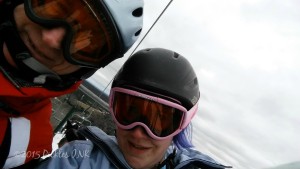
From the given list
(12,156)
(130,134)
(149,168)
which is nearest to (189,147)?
(149,168)

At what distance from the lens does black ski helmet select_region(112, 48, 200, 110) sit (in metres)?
2.18

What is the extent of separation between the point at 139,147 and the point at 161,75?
20.9 inches

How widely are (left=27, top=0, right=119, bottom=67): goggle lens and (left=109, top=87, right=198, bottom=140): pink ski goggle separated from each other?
331 millimetres

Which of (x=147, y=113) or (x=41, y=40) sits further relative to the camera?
(x=147, y=113)

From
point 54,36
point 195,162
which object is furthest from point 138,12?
point 195,162

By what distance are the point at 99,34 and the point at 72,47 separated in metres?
0.20

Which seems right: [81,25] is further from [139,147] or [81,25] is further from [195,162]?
[195,162]

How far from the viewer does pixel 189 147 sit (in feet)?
8.36

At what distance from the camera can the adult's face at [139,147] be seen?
2.04 meters

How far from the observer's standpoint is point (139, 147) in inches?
82.0

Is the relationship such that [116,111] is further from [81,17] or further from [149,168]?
[81,17]

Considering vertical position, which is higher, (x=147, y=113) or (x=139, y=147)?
(x=147, y=113)

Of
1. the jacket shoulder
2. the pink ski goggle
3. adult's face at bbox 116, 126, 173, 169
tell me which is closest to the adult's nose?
the pink ski goggle

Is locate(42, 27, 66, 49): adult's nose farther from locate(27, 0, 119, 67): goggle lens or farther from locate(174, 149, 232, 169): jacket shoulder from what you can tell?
locate(174, 149, 232, 169): jacket shoulder
